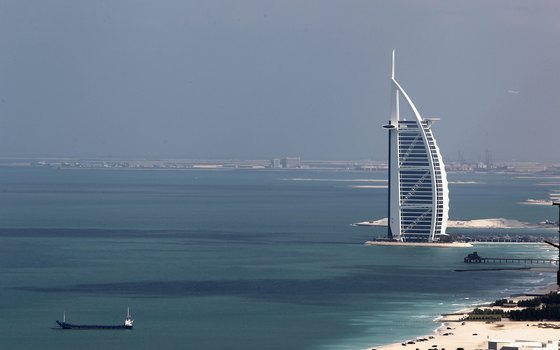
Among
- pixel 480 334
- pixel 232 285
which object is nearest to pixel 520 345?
pixel 480 334

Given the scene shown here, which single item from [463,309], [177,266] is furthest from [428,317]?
[177,266]

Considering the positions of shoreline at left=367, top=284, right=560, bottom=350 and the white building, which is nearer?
the white building

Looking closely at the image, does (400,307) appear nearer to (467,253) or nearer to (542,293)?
(542,293)

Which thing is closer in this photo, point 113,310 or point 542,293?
point 113,310

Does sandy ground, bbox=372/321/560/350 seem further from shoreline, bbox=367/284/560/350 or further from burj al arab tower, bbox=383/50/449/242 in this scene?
burj al arab tower, bbox=383/50/449/242

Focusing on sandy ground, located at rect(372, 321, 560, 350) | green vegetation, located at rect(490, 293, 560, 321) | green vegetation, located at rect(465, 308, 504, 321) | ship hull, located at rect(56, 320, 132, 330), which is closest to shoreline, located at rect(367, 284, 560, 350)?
sandy ground, located at rect(372, 321, 560, 350)

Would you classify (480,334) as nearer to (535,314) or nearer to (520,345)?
(535,314)
